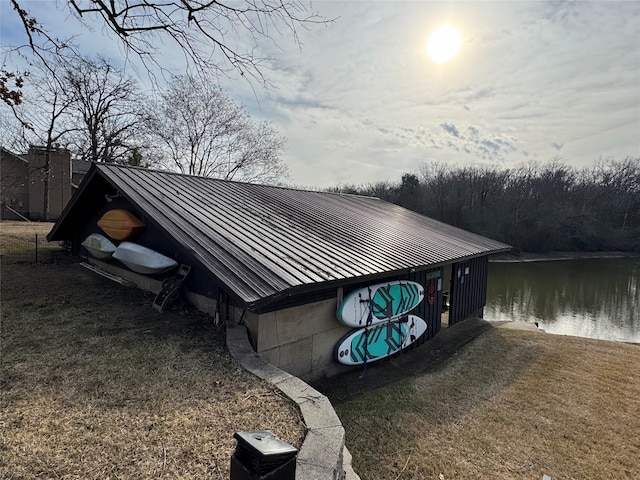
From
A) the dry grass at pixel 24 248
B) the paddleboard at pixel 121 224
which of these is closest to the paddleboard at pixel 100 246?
the paddleboard at pixel 121 224

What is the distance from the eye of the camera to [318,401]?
3.37 metres

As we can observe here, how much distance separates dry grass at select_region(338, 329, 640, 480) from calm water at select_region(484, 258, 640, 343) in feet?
30.8

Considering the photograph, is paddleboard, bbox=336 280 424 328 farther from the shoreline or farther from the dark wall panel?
the shoreline

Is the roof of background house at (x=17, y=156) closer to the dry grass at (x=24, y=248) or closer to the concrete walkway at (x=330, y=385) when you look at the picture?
the dry grass at (x=24, y=248)

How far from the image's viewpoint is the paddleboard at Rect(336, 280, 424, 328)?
5652mm

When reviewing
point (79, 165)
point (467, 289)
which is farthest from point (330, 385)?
point (79, 165)

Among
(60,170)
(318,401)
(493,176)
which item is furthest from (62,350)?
(493,176)

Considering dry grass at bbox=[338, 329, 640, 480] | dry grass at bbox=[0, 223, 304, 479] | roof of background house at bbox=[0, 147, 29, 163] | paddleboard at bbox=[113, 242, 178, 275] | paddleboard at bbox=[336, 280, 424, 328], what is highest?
roof of background house at bbox=[0, 147, 29, 163]

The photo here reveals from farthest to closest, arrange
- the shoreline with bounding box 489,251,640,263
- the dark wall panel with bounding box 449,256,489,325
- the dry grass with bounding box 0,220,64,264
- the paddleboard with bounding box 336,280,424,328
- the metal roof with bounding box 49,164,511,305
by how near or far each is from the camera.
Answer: the shoreline with bounding box 489,251,640,263 < the dark wall panel with bounding box 449,256,489,325 < the dry grass with bounding box 0,220,64,264 < the paddleboard with bounding box 336,280,424,328 < the metal roof with bounding box 49,164,511,305

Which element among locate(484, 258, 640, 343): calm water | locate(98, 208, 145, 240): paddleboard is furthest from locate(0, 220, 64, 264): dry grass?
locate(484, 258, 640, 343): calm water

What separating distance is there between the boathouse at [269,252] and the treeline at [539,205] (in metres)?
34.6

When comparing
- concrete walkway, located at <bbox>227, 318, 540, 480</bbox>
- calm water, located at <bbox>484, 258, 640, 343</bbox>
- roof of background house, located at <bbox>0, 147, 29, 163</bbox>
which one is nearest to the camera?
concrete walkway, located at <bbox>227, 318, 540, 480</bbox>

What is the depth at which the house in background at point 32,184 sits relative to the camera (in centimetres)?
2472

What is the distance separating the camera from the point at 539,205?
41.1m
